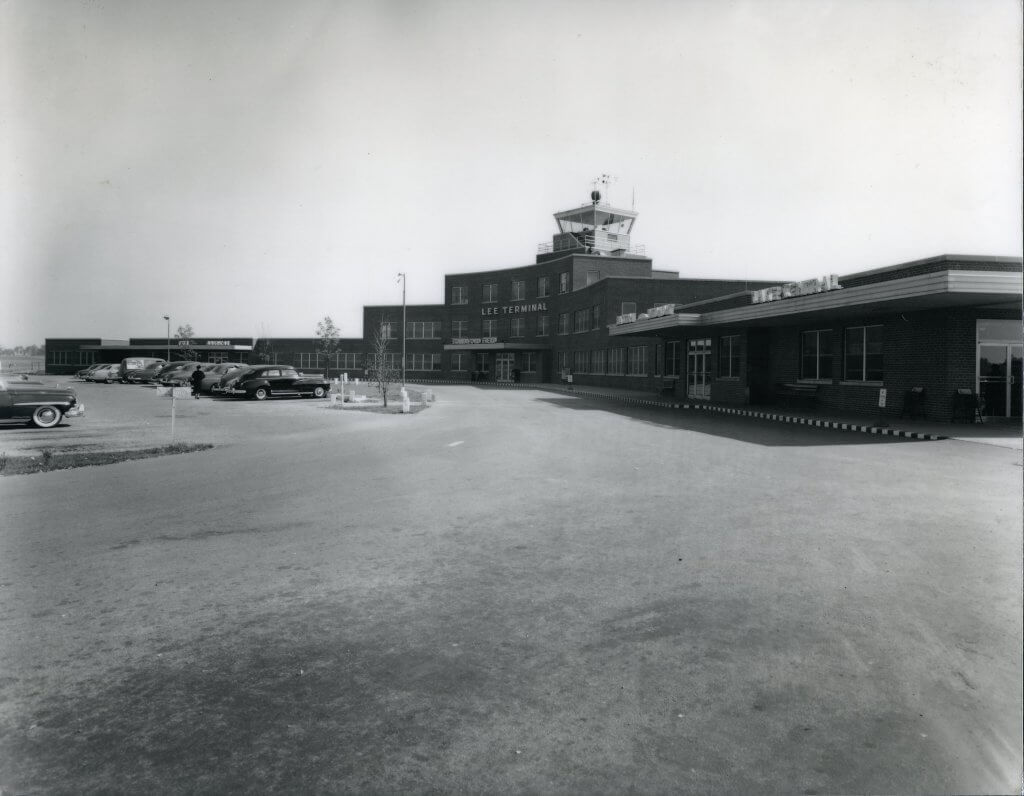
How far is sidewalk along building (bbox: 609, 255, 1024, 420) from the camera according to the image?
57.2 feet

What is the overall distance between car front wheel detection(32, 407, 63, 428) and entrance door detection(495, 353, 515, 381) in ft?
161

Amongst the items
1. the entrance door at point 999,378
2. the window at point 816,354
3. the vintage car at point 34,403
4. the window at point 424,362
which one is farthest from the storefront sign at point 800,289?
the window at point 424,362

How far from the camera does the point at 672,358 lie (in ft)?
131

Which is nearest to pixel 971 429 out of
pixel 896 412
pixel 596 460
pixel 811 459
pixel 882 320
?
pixel 896 412

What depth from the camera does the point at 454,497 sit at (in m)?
8.86

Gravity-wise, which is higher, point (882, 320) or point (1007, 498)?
point (882, 320)

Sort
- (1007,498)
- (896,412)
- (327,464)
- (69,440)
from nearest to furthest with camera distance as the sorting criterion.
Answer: (1007,498) → (327,464) → (69,440) → (896,412)

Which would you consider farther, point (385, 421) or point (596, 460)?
point (385, 421)

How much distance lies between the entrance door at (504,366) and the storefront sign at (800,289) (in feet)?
139

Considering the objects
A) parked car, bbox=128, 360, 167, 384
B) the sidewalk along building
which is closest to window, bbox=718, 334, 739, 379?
the sidewalk along building

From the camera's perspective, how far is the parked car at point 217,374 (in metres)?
34.8

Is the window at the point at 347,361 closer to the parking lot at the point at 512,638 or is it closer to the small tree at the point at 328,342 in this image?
the small tree at the point at 328,342

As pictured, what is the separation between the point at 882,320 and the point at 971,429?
528 centimetres

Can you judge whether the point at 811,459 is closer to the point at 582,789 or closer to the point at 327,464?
the point at 327,464
